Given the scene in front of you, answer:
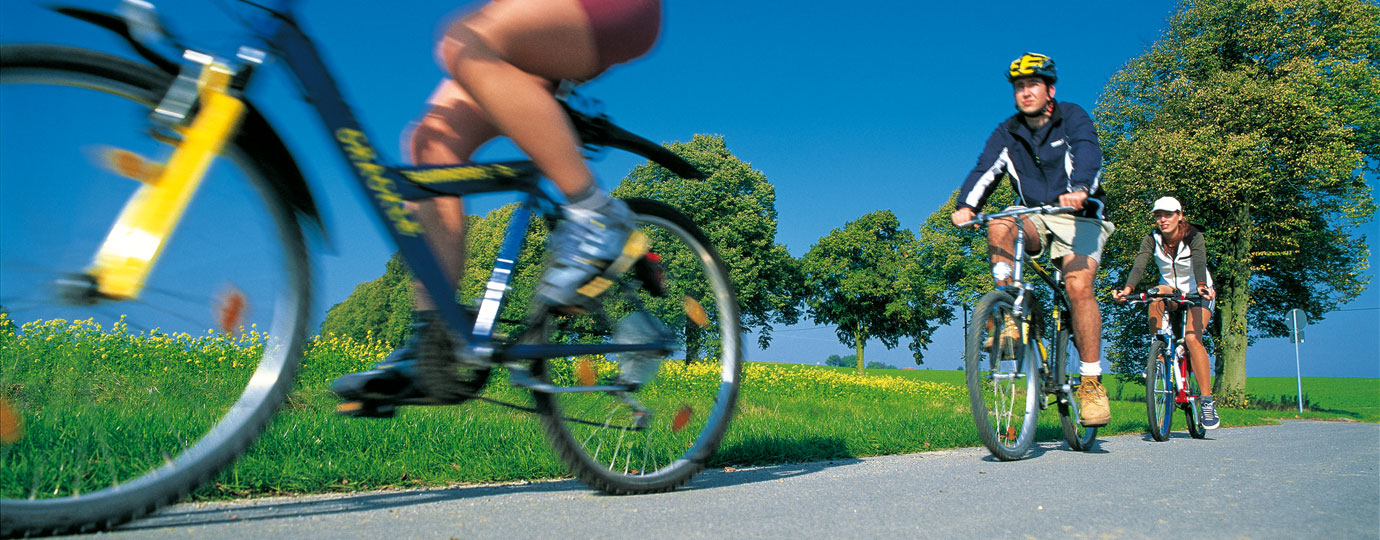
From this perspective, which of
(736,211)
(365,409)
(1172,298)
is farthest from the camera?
(736,211)

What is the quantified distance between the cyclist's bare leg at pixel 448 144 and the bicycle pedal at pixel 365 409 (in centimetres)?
39

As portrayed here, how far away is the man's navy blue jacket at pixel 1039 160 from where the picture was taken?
4746 mm

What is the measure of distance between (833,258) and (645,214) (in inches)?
1954

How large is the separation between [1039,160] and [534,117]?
11.9 ft

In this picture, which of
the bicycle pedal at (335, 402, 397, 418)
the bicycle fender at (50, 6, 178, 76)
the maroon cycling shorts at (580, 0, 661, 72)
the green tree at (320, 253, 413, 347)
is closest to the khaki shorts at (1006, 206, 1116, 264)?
the maroon cycling shorts at (580, 0, 661, 72)

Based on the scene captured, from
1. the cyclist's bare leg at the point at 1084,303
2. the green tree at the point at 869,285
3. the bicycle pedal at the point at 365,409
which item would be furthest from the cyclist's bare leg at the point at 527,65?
the green tree at the point at 869,285

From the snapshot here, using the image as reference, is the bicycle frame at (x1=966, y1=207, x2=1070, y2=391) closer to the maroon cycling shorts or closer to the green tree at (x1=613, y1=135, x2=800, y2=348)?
the maroon cycling shorts

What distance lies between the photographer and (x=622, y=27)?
2391mm

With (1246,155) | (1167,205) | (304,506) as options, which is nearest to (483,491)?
(304,506)

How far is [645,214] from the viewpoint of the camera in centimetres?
283

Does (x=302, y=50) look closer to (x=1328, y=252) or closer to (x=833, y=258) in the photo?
(x=1328, y=252)

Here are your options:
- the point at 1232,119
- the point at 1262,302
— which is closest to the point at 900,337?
the point at 1262,302

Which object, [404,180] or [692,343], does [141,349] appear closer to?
[404,180]

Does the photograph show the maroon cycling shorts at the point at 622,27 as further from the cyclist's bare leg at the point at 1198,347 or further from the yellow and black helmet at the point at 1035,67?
the cyclist's bare leg at the point at 1198,347
